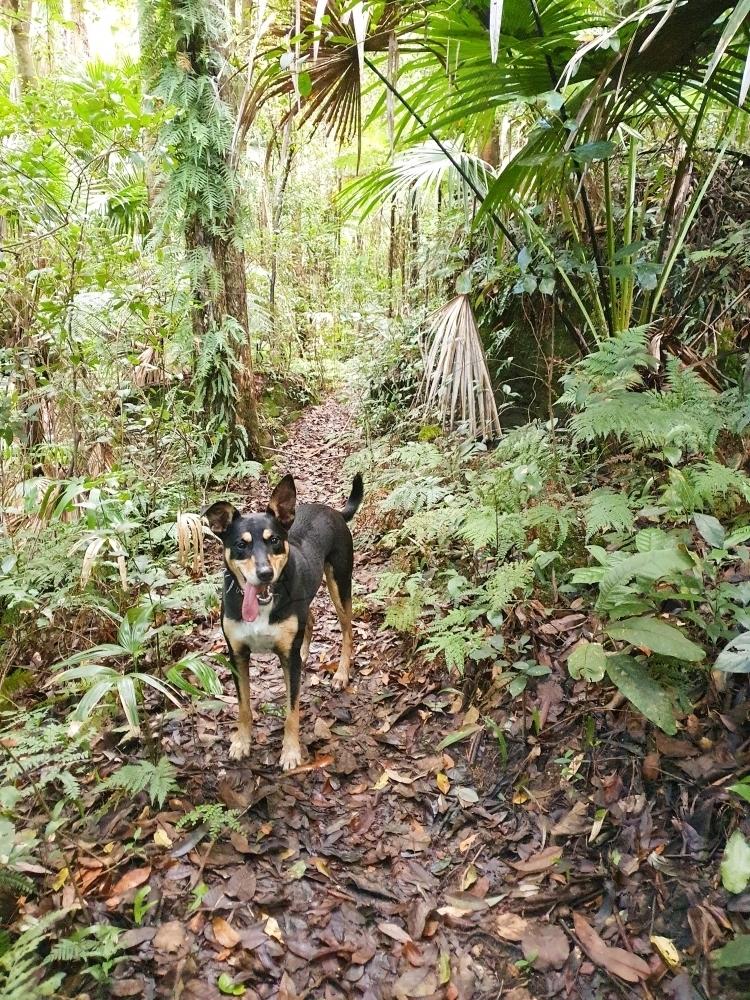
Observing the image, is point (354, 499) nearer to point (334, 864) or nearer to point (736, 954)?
point (334, 864)

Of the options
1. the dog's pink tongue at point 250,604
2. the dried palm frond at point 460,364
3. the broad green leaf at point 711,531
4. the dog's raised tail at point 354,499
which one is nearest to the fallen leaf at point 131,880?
the dog's pink tongue at point 250,604

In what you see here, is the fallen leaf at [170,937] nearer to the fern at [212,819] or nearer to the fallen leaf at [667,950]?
the fern at [212,819]

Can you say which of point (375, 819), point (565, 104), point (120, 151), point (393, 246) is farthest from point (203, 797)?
point (393, 246)

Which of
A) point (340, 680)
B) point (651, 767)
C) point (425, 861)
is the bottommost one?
point (340, 680)

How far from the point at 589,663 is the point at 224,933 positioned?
1.76 m

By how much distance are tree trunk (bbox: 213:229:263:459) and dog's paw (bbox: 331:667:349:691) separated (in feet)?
11.0

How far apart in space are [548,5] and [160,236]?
3.98 metres

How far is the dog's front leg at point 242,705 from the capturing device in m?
3.04

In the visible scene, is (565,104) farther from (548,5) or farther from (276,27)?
(276,27)

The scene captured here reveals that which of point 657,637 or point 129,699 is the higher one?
point 657,637

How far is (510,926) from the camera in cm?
222

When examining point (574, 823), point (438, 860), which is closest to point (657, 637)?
point (574, 823)

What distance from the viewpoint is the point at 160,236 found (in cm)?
567

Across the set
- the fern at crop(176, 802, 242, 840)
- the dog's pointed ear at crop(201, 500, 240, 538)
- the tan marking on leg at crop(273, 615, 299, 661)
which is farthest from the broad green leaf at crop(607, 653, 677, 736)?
the dog's pointed ear at crop(201, 500, 240, 538)
